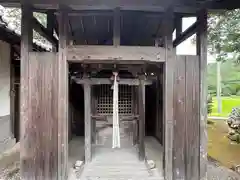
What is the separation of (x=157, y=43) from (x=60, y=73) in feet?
6.27

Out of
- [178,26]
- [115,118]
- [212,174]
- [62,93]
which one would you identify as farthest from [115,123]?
[178,26]

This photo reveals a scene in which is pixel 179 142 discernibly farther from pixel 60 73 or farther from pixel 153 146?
pixel 153 146

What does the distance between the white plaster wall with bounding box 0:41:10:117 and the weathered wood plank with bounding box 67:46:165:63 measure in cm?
454

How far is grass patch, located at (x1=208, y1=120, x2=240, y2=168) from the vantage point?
8.31 metres

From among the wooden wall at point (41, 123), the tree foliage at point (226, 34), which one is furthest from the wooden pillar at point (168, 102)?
the tree foliage at point (226, 34)

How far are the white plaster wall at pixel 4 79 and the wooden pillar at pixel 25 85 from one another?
12.9ft

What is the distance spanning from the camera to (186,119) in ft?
15.8

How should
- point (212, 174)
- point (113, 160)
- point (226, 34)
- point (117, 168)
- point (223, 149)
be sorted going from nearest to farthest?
1. point (117, 168)
2. point (212, 174)
3. point (113, 160)
4. point (226, 34)
5. point (223, 149)

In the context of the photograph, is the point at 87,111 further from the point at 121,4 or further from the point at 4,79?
the point at 4,79

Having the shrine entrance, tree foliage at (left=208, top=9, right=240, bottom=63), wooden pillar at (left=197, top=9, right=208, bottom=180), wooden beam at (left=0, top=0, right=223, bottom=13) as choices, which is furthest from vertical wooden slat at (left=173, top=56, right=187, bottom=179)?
tree foliage at (left=208, top=9, right=240, bottom=63)

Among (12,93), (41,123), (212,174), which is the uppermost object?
(12,93)

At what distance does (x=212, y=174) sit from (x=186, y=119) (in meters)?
2.00

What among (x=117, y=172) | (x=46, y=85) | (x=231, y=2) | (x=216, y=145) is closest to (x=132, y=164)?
(x=117, y=172)

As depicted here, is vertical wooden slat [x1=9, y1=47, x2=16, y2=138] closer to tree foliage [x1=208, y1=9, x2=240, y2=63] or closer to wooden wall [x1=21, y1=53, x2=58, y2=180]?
wooden wall [x1=21, y1=53, x2=58, y2=180]
